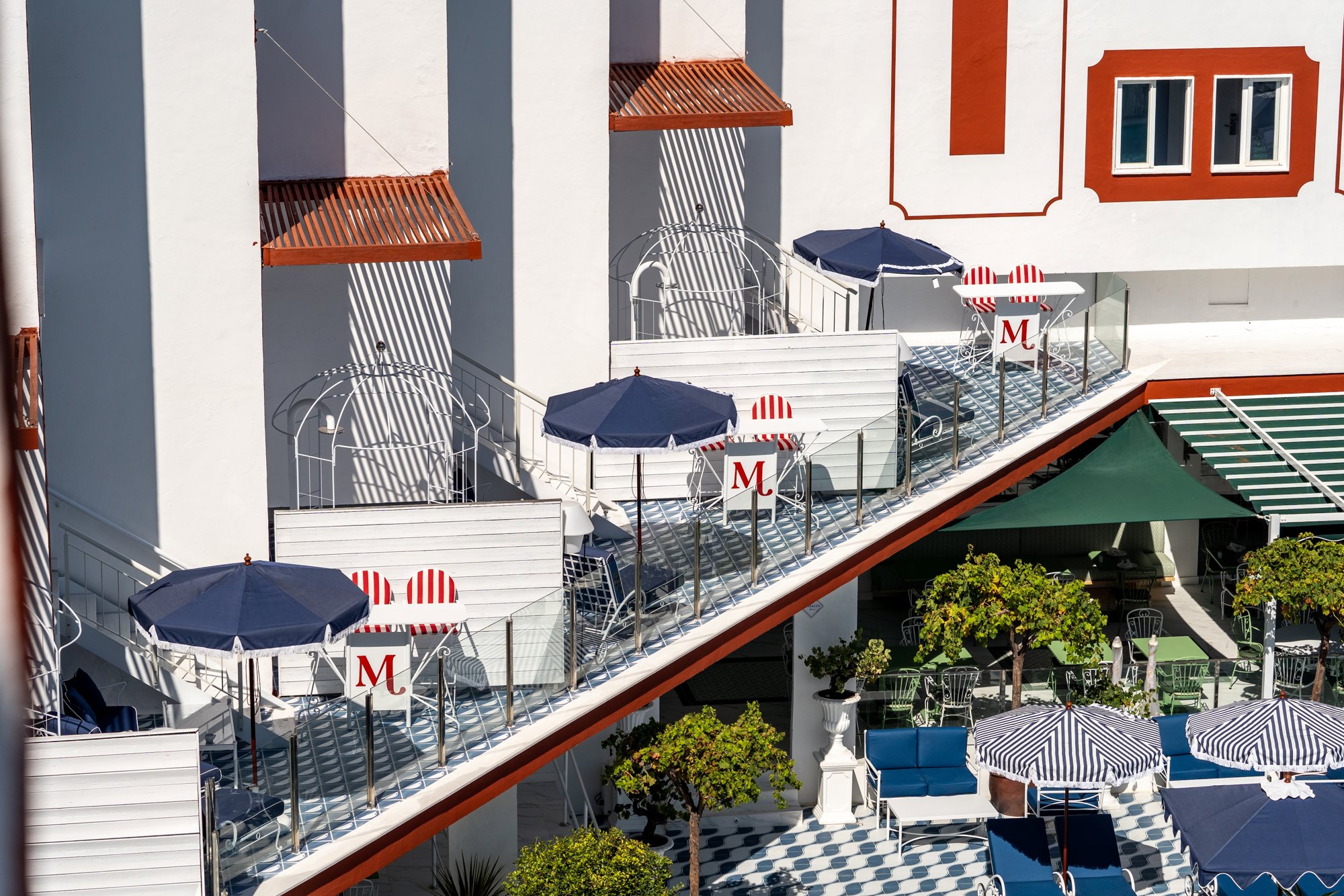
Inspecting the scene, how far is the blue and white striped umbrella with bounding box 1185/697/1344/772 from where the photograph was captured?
47.0ft

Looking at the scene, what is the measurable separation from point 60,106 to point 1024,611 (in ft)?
34.1

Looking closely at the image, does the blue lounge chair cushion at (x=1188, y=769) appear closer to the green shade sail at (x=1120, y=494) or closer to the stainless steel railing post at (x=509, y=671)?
the green shade sail at (x=1120, y=494)

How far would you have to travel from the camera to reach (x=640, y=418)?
14328 millimetres

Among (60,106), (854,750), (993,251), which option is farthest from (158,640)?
(993,251)

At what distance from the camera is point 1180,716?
18000 millimetres

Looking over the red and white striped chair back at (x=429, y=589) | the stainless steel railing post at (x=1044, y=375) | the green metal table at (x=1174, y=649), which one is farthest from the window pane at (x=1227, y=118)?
the red and white striped chair back at (x=429, y=589)

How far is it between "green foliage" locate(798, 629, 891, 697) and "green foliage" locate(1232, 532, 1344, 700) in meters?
4.31

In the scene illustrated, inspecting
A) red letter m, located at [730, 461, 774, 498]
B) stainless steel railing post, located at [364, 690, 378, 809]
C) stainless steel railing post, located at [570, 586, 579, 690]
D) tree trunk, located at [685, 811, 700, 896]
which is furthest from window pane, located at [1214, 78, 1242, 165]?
stainless steel railing post, located at [364, 690, 378, 809]

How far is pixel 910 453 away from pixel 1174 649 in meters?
5.60

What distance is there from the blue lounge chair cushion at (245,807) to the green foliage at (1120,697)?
365 inches

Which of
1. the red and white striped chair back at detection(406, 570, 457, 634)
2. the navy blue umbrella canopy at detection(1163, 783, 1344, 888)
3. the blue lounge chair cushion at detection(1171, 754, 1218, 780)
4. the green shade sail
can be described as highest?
the green shade sail

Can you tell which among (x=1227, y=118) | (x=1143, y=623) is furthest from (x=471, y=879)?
(x=1227, y=118)

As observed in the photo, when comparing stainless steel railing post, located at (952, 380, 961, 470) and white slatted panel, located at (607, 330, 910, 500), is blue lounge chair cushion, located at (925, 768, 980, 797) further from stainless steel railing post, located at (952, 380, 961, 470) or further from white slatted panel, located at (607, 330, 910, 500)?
white slatted panel, located at (607, 330, 910, 500)

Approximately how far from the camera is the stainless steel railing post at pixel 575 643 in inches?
546
